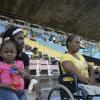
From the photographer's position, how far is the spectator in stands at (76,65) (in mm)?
4234

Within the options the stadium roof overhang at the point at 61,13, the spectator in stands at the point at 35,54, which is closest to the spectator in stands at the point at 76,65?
the spectator in stands at the point at 35,54

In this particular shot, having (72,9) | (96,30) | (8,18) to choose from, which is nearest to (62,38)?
(8,18)

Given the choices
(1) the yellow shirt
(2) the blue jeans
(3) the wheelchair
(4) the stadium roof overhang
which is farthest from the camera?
(4) the stadium roof overhang

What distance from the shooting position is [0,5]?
15.2m

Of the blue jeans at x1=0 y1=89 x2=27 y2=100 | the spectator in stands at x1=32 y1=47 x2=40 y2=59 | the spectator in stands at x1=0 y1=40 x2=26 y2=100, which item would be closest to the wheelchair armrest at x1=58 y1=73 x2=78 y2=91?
the spectator in stands at x1=0 y1=40 x2=26 y2=100

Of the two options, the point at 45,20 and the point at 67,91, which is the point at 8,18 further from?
the point at 67,91

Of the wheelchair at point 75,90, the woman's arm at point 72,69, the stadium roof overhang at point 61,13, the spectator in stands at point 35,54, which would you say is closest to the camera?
the wheelchair at point 75,90

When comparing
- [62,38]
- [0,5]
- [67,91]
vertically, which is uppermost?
[0,5]

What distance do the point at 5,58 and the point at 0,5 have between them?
478 inches

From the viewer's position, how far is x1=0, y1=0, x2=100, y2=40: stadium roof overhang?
15.4m

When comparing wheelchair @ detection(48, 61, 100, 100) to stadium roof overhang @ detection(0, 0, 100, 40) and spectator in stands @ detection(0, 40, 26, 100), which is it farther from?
stadium roof overhang @ detection(0, 0, 100, 40)

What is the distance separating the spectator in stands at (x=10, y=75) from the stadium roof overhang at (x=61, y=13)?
11393mm

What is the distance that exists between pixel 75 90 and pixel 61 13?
42.7ft

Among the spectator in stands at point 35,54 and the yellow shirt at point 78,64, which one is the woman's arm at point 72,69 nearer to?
the yellow shirt at point 78,64
